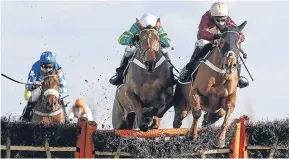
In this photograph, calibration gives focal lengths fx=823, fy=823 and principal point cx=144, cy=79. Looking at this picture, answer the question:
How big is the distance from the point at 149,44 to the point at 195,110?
1068 mm

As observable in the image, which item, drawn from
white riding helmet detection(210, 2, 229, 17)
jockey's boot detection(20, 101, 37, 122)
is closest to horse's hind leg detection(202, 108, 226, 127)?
white riding helmet detection(210, 2, 229, 17)

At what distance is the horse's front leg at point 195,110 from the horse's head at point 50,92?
218 centimetres

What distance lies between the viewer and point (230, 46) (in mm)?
10141

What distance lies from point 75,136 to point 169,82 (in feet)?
6.78

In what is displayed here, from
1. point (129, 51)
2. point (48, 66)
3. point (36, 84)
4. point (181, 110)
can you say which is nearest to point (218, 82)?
point (181, 110)

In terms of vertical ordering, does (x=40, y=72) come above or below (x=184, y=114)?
above

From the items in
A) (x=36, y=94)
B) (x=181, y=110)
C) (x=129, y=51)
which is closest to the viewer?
(x=181, y=110)

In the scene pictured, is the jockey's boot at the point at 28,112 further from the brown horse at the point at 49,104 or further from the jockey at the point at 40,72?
the brown horse at the point at 49,104

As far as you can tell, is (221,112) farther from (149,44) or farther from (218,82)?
(149,44)

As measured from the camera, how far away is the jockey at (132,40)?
11.3m

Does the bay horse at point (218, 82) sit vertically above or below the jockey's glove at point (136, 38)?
below

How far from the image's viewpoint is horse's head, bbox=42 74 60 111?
38.8 feet

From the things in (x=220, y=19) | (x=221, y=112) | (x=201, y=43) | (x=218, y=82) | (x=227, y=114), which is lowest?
(x=227, y=114)

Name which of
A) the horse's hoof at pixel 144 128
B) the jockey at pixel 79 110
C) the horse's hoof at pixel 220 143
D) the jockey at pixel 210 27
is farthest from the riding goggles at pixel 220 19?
the jockey at pixel 79 110
